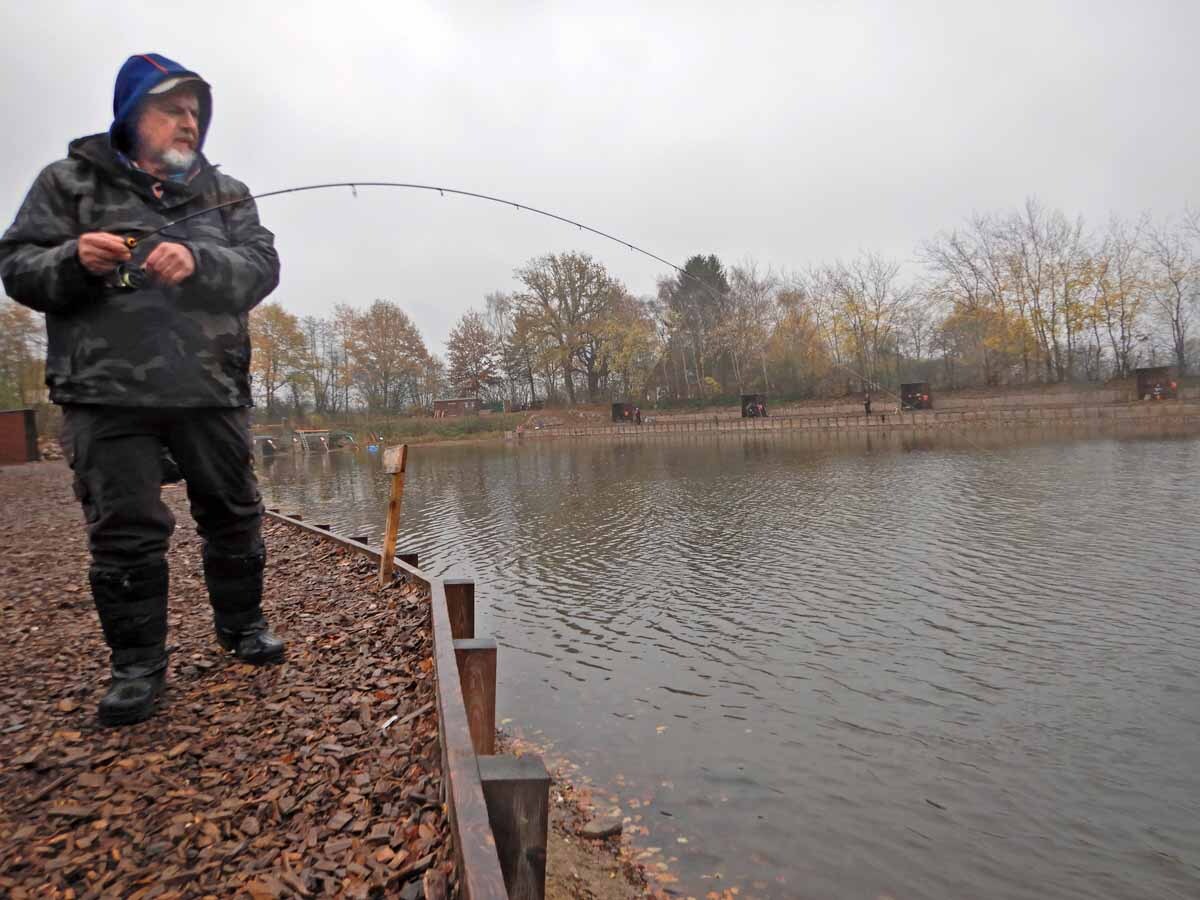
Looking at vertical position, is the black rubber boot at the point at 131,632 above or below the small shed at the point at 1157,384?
below

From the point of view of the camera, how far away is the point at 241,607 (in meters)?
3.61

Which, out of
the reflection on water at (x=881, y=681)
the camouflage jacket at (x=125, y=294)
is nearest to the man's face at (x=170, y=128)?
the camouflage jacket at (x=125, y=294)

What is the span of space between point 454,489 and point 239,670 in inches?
770

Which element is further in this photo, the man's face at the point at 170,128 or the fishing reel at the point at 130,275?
the man's face at the point at 170,128

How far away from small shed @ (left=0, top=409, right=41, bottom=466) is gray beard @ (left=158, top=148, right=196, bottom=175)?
31445 mm

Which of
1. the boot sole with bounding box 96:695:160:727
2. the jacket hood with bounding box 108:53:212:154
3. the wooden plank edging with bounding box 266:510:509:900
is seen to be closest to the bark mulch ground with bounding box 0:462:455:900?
the boot sole with bounding box 96:695:160:727

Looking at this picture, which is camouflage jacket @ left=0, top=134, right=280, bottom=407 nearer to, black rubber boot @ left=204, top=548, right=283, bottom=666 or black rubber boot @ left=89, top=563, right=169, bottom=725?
black rubber boot @ left=89, top=563, right=169, bottom=725

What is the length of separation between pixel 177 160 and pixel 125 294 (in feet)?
2.33

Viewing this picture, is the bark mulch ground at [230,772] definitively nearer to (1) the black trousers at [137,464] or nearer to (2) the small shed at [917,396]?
(1) the black trousers at [137,464]

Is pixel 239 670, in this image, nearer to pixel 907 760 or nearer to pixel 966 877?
pixel 966 877

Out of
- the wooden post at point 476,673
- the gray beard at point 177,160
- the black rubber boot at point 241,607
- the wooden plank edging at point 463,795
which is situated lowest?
the wooden post at point 476,673

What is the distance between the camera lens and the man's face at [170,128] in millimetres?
2947

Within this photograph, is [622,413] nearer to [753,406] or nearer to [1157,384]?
[753,406]

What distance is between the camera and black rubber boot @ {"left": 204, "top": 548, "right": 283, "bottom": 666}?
3461mm
